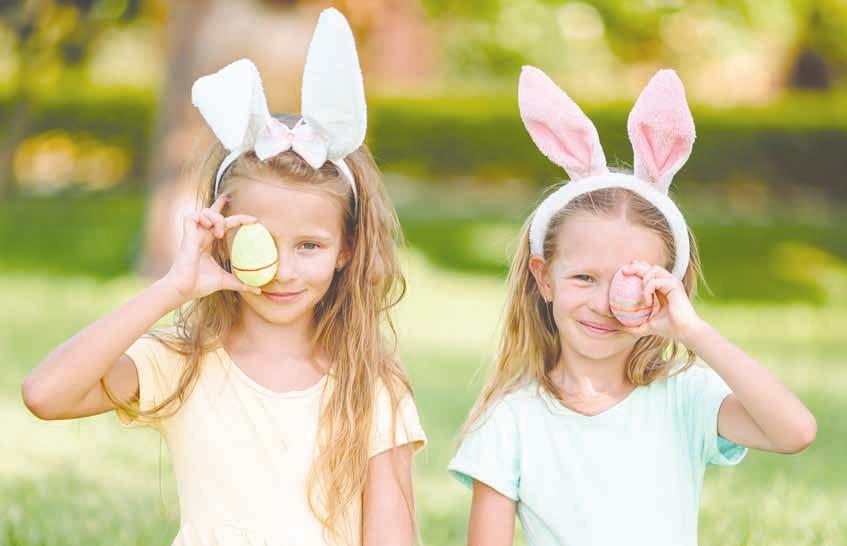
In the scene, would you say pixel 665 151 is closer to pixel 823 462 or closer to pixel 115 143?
pixel 823 462

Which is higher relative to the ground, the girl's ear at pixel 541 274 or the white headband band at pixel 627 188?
the white headband band at pixel 627 188

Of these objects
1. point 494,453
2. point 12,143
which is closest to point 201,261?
point 494,453

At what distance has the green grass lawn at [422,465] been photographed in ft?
13.4

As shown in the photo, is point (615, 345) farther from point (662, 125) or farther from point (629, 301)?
point (662, 125)

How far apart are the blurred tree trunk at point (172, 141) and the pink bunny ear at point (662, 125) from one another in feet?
23.7

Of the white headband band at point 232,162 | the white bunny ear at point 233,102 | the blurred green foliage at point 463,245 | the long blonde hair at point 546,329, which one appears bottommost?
the long blonde hair at point 546,329

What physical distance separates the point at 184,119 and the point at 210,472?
23.9ft

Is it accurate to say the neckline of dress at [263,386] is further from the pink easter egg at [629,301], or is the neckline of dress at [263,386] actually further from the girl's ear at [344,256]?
the pink easter egg at [629,301]

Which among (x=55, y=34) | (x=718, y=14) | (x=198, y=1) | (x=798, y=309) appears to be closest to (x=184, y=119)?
(x=198, y=1)

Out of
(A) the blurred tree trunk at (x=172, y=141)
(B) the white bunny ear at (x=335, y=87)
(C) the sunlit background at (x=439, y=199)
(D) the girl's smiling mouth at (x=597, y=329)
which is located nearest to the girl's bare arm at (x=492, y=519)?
(D) the girl's smiling mouth at (x=597, y=329)

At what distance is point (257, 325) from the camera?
3184 mm

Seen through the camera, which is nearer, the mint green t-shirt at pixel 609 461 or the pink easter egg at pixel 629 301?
the pink easter egg at pixel 629 301

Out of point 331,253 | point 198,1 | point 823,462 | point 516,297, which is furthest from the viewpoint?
point 198,1

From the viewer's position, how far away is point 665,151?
3.06m
